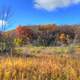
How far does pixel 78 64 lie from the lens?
848 centimetres

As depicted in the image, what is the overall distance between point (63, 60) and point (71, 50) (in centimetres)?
963

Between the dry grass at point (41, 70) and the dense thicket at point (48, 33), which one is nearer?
the dry grass at point (41, 70)

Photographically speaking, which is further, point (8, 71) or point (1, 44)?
point (1, 44)

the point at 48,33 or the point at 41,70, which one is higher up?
→ the point at 48,33

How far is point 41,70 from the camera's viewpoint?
308 inches

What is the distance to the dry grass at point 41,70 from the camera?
7.16 meters

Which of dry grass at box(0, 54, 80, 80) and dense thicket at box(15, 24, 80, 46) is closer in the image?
dry grass at box(0, 54, 80, 80)

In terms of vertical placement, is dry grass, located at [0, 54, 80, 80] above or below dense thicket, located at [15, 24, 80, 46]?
below

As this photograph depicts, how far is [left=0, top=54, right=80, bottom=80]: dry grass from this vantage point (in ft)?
23.5

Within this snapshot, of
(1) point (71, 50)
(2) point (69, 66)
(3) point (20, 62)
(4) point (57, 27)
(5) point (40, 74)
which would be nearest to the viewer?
(5) point (40, 74)

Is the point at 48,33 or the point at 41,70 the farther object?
the point at 48,33

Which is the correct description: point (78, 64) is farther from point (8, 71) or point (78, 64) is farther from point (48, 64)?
point (8, 71)

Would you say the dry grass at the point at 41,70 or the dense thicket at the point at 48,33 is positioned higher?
the dense thicket at the point at 48,33

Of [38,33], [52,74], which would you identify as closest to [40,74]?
[52,74]
